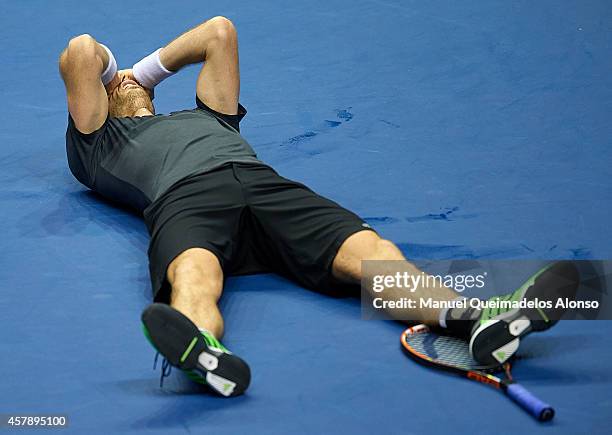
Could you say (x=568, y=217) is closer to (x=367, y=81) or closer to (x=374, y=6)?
(x=367, y=81)

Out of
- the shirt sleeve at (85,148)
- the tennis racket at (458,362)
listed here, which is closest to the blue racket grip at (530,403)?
the tennis racket at (458,362)

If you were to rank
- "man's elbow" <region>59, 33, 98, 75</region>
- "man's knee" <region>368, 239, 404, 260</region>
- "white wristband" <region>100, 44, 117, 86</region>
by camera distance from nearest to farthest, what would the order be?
"man's knee" <region>368, 239, 404, 260</region>, "man's elbow" <region>59, 33, 98, 75</region>, "white wristband" <region>100, 44, 117, 86</region>

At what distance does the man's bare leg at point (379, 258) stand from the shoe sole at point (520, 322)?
215 millimetres

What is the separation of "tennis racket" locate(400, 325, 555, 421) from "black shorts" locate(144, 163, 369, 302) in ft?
1.14

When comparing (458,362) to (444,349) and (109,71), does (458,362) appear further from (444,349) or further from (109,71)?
(109,71)

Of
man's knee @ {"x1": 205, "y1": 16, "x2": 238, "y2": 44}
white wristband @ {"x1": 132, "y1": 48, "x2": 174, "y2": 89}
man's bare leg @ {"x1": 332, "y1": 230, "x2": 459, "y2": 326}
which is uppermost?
man's knee @ {"x1": 205, "y1": 16, "x2": 238, "y2": 44}

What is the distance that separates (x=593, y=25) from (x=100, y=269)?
2857 millimetres

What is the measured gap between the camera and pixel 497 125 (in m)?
4.11

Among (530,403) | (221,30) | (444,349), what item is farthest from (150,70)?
(530,403)

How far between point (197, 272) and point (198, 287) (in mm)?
64

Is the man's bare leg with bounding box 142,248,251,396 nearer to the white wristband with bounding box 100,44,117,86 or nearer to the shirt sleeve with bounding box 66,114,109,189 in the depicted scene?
the shirt sleeve with bounding box 66,114,109,189

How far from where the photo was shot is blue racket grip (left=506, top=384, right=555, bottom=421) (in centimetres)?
238

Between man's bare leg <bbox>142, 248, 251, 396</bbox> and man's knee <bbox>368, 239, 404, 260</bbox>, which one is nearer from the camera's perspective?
man's bare leg <bbox>142, 248, 251, 396</bbox>

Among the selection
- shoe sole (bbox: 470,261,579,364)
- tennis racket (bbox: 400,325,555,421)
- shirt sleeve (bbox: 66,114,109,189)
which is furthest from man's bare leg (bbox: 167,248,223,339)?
shirt sleeve (bbox: 66,114,109,189)
